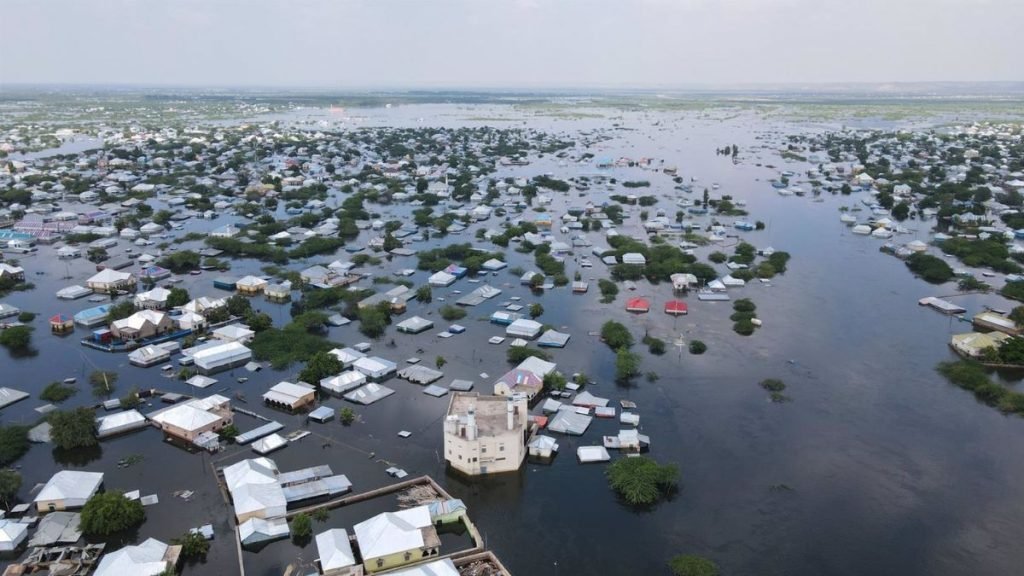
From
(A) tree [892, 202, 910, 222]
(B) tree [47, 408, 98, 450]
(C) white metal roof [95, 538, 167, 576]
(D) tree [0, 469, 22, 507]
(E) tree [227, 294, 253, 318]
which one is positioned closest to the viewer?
(C) white metal roof [95, 538, 167, 576]

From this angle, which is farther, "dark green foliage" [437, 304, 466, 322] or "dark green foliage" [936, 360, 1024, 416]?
"dark green foliage" [437, 304, 466, 322]

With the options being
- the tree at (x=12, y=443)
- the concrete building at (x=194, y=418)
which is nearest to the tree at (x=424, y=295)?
the concrete building at (x=194, y=418)

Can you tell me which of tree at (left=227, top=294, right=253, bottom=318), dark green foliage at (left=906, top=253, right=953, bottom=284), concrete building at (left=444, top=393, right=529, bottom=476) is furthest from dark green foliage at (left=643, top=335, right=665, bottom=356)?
dark green foliage at (left=906, top=253, right=953, bottom=284)

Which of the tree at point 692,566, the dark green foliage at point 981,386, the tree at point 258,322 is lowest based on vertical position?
the tree at point 692,566

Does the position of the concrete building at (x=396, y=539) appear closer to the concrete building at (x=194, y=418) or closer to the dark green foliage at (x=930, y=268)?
the concrete building at (x=194, y=418)

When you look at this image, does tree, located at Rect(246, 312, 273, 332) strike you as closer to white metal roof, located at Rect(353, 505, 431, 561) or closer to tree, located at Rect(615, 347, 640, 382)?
white metal roof, located at Rect(353, 505, 431, 561)

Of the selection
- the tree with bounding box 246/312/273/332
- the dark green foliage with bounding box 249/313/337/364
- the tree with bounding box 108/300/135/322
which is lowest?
the dark green foliage with bounding box 249/313/337/364

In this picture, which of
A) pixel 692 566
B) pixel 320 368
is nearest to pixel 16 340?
pixel 320 368
